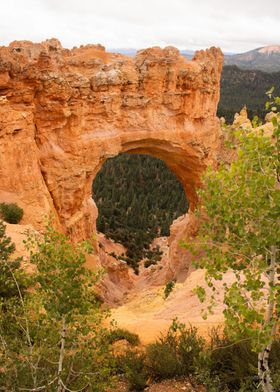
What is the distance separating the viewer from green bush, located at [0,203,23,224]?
13867 millimetres

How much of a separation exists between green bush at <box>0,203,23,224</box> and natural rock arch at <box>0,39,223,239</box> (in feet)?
2.26

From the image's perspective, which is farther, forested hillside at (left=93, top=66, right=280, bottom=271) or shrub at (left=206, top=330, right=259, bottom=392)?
forested hillside at (left=93, top=66, right=280, bottom=271)

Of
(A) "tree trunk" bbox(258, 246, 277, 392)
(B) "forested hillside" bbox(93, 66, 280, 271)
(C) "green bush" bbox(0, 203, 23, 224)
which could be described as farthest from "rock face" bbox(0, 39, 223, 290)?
(B) "forested hillside" bbox(93, 66, 280, 271)

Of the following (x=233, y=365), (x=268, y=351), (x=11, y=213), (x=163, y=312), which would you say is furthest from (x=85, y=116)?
(x=268, y=351)

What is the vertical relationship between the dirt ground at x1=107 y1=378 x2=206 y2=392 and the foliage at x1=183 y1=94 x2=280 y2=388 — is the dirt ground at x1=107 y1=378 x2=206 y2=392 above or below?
below

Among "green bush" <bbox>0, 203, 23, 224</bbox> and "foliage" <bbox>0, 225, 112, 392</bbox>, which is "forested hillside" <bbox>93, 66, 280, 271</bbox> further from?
"foliage" <bbox>0, 225, 112, 392</bbox>

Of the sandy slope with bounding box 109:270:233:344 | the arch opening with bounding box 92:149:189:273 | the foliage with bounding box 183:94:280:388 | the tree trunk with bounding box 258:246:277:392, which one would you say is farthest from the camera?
the arch opening with bounding box 92:149:189:273

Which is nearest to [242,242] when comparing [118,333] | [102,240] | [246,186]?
[246,186]

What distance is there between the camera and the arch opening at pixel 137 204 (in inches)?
1373

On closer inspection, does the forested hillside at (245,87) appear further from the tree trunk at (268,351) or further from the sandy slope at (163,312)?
the tree trunk at (268,351)

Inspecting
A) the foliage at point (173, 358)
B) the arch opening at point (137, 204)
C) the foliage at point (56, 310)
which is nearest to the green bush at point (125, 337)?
the foliage at point (173, 358)

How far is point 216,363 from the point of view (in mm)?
7969

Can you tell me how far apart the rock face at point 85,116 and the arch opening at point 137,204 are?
553 inches

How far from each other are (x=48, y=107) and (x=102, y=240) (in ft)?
57.2
